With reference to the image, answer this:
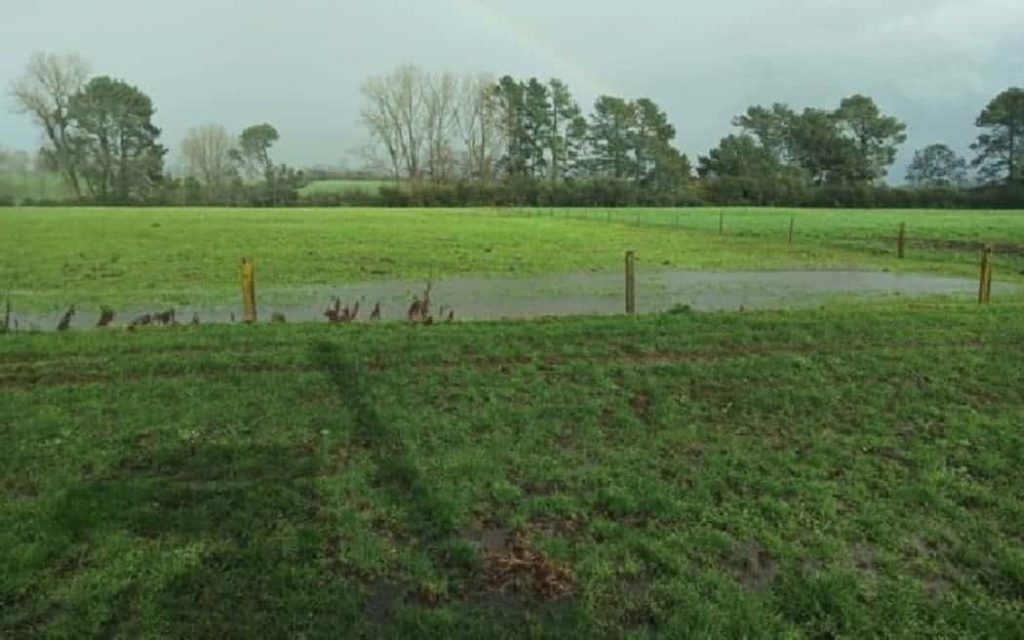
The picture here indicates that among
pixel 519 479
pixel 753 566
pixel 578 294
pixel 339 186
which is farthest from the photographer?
pixel 339 186

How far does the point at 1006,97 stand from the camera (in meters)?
93.2

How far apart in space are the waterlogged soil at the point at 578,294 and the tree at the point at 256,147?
84778mm

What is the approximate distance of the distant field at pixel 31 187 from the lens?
41.0m

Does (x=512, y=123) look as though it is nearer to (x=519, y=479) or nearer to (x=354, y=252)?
(x=354, y=252)

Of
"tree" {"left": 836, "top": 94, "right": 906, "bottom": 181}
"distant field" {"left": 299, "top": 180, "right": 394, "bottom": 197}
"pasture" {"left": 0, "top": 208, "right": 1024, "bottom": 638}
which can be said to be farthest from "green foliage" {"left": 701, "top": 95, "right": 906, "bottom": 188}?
"pasture" {"left": 0, "top": 208, "right": 1024, "bottom": 638}

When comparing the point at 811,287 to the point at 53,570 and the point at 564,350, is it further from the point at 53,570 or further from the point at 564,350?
the point at 53,570

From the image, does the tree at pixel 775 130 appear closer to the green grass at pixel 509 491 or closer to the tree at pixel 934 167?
the tree at pixel 934 167

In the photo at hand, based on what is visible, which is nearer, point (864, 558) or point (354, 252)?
point (864, 558)

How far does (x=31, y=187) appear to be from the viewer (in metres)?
52.6

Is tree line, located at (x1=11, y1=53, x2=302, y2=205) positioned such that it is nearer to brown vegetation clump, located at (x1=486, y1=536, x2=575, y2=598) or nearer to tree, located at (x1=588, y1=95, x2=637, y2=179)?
tree, located at (x1=588, y1=95, x2=637, y2=179)

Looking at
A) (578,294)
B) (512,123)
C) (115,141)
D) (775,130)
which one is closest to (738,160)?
(775,130)

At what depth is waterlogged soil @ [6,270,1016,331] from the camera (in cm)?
1514

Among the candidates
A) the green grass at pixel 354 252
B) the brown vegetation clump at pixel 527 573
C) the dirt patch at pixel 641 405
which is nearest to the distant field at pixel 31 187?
the green grass at pixel 354 252

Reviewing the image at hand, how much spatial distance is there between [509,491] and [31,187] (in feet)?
197
